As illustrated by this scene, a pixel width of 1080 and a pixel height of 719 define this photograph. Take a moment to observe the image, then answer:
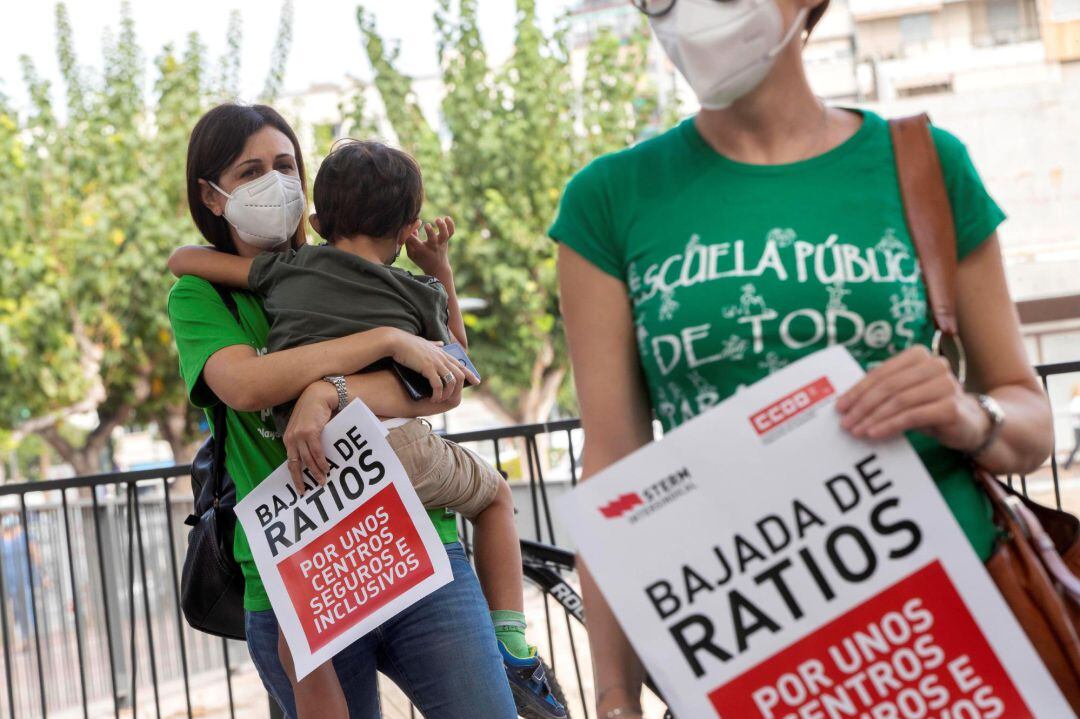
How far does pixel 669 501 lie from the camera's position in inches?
53.9

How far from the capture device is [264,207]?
275cm

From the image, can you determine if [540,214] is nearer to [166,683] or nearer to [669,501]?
[166,683]

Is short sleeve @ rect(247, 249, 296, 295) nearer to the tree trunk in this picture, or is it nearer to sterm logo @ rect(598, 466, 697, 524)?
sterm logo @ rect(598, 466, 697, 524)

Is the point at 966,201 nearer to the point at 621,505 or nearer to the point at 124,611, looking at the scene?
the point at 621,505

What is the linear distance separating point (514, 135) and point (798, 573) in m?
21.8

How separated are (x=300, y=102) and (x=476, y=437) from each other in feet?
63.9

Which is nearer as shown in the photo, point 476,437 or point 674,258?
point 674,258

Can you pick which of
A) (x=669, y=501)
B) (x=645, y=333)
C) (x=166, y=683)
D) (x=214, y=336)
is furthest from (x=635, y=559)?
(x=166, y=683)

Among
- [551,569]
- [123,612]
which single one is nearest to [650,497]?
[551,569]

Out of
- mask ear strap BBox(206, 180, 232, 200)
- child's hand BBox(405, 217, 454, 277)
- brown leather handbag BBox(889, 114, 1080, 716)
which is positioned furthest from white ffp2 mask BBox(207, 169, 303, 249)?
brown leather handbag BBox(889, 114, 1080, 716)

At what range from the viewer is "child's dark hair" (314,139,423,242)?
105 inches

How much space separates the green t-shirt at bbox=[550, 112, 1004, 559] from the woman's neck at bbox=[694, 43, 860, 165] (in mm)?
25

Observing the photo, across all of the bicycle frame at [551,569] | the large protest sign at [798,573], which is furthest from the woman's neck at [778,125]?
the bicycle frame at [551,569]

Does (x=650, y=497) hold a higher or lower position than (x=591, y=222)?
lower
